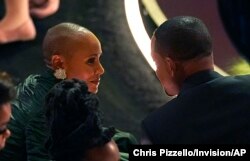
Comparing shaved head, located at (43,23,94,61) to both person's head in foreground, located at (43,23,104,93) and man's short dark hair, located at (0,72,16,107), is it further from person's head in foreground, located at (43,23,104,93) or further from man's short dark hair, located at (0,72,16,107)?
man's short dark hair, located at (0,72,16,107)

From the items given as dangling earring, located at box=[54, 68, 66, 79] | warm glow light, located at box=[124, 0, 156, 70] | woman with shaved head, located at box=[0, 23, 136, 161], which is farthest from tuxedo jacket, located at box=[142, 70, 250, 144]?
warm glow light, located at box=[124, 0, 156, 70]

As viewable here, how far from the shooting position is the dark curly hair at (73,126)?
3.57 ft

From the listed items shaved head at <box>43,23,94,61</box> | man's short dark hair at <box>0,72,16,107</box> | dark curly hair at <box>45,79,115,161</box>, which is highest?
shaved head at <box>43,23,94,61</box>

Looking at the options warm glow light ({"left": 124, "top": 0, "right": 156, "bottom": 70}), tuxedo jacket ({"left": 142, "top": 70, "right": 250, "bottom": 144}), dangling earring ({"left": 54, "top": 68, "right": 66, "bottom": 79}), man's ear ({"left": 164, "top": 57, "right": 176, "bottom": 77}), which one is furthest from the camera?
warm glow light ({"left": 124, "top": 0, "right": 156, "bottom": 70})

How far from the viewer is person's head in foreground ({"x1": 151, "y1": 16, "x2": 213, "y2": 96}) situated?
129 centimetres

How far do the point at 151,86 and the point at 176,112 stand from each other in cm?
75

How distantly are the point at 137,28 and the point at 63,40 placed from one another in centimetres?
46

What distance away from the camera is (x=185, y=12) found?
2006mm

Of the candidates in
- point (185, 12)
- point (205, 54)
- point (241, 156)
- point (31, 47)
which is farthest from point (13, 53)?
point (241, 156)

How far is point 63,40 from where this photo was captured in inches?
61.9

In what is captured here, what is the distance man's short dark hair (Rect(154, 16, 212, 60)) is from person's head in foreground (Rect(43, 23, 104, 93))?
1.10ft

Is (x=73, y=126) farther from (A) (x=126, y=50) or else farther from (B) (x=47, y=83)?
(A) (x=126, y=50)

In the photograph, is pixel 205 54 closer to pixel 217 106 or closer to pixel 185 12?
pixel 217 106

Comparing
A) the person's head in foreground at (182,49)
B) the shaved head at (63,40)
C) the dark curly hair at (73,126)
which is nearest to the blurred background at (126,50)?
the shaved head at (63,40)
